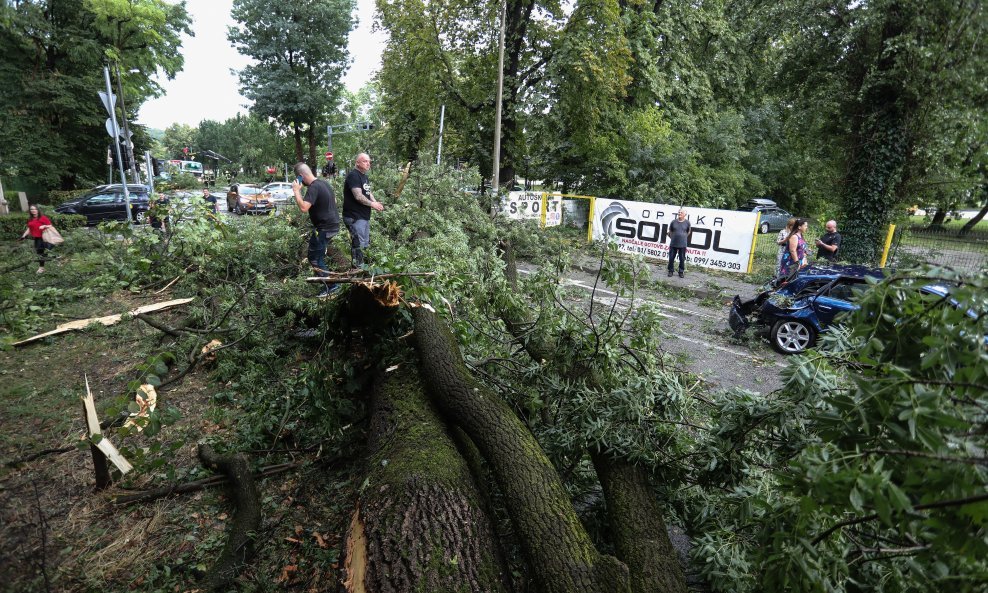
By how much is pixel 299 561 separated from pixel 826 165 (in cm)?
1582

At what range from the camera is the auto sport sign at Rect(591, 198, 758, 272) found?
1266 centimetres

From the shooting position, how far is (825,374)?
2430 mm

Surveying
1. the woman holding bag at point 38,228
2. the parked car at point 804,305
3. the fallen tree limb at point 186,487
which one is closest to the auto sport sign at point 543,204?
the parked car at point 804,305

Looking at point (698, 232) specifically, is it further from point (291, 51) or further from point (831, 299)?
point (291, 51)

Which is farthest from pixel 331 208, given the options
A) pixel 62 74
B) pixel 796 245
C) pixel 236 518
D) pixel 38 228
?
pixel 62 74

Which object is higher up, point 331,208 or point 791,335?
point 331,208

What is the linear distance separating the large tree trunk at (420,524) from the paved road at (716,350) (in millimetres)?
2220

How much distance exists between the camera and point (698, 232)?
13.2 m

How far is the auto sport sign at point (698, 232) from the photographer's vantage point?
12.7 meters

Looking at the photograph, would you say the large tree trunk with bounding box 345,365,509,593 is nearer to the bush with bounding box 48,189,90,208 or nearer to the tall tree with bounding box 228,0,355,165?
the bush with bounding box 48,189,90,208

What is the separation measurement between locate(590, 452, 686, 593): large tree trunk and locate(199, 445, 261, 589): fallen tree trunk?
6.67 ft

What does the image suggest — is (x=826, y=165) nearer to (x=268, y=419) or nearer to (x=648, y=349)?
(x=648, y=349)

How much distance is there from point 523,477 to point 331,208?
15.7ft

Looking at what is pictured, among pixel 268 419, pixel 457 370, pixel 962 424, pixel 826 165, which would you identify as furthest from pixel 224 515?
pixel 826 165
